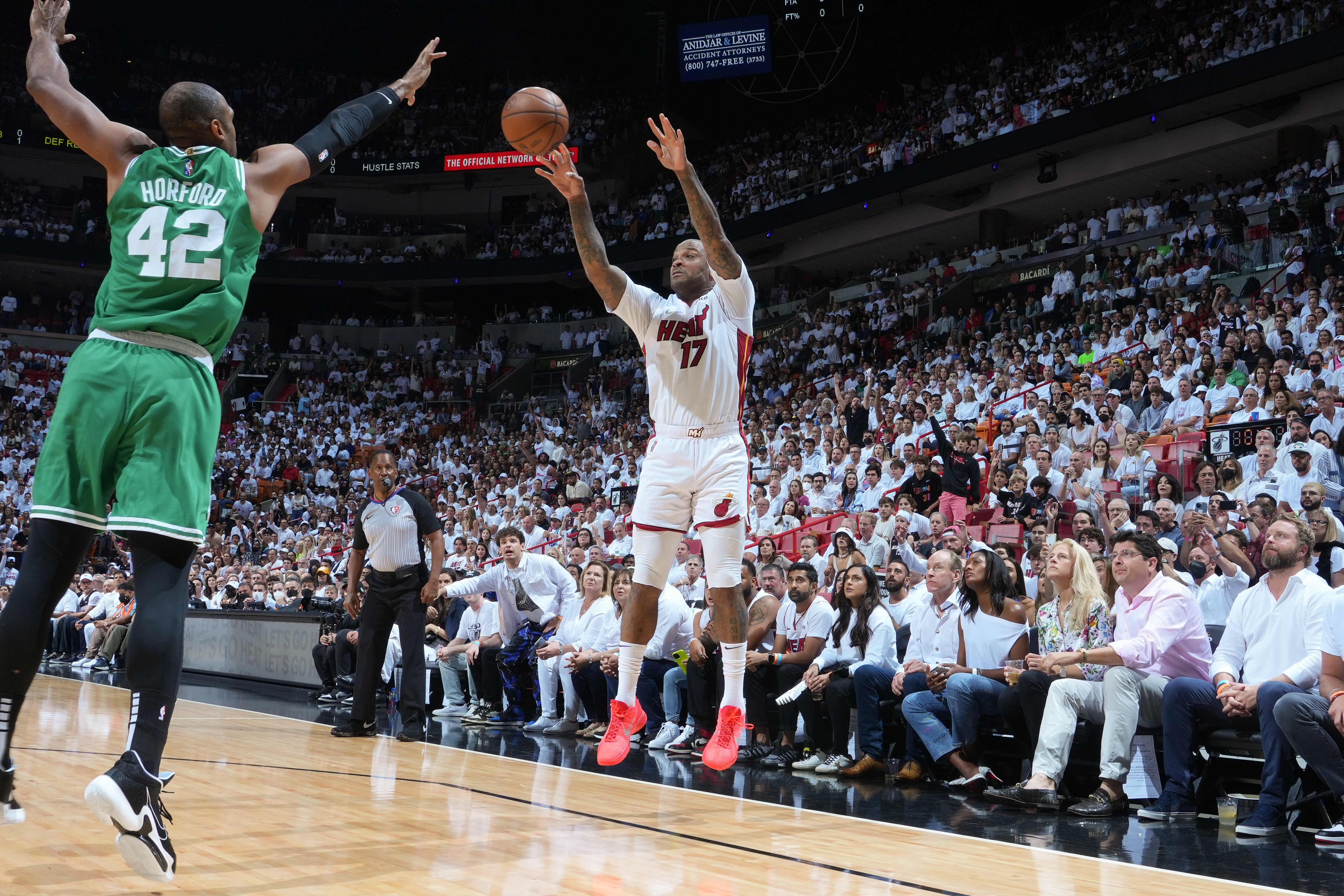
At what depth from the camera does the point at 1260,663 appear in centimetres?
542

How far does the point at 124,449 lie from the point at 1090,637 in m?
4.94

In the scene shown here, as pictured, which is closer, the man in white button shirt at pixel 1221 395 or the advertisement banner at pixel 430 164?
the man in white button shirt at pixel 1221 395

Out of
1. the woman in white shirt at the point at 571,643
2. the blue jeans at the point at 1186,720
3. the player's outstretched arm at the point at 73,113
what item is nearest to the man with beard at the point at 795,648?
the woman in white shirt at the point at 571,643

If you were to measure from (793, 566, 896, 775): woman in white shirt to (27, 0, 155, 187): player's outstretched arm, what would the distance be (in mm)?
5047

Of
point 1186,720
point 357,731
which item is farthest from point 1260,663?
point 357,731

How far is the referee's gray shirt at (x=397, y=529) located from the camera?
8000 mm

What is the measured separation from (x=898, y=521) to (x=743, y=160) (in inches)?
808

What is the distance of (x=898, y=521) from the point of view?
12.0 meters

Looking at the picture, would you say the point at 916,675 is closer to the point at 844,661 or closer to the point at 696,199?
the point at 844,661

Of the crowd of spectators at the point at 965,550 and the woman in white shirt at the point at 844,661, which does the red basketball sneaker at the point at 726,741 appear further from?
the woman in white shirt at the point at 844,661

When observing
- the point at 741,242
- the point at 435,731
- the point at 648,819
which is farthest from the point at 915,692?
the point at 741,242

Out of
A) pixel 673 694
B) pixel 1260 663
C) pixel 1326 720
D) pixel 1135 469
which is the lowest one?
pixel 673 694

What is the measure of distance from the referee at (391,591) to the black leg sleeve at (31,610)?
491 cm

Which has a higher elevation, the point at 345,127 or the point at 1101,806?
the point at 345,127
